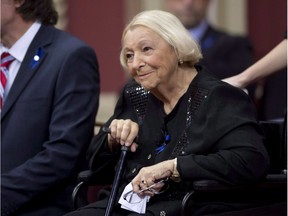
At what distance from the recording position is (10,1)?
16.8 ft

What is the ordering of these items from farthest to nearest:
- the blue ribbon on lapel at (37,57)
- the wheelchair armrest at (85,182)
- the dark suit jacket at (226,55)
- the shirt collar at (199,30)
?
the shirt collar at (199,30) → the dark suit jacket at (226,55) → the blue ribbon on lapel at (37,57) → the wheelchair armrest at (85,182)

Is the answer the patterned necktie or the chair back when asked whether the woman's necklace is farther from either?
the patterned necktie

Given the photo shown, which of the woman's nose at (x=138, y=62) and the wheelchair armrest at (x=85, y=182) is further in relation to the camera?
the wheelchair armrest at (x=85, y=182)

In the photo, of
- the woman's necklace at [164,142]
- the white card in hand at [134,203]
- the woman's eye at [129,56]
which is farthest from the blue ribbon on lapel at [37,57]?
the white card in hand at [134,203]

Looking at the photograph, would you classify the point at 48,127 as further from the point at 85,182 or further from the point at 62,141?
the point at 85,182

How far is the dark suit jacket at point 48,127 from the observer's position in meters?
4.89

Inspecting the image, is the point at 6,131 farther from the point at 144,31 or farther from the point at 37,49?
the point at 144,31

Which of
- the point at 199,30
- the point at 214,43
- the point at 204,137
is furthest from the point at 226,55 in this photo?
the point at 204,137

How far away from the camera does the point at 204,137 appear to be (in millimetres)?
4266

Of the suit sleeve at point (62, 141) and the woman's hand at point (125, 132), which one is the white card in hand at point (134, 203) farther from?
the suit sleeve at point (62, 141)

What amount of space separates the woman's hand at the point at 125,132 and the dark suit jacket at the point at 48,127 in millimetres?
459

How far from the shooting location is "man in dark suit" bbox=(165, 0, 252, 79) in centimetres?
645

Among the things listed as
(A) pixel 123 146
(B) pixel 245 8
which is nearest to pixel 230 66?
(B) pixel 245 8

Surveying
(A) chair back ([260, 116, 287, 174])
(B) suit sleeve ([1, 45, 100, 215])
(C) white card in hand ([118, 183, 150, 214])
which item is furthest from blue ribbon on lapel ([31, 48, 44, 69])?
(A) chair back ([260, 116, 287, 174])
